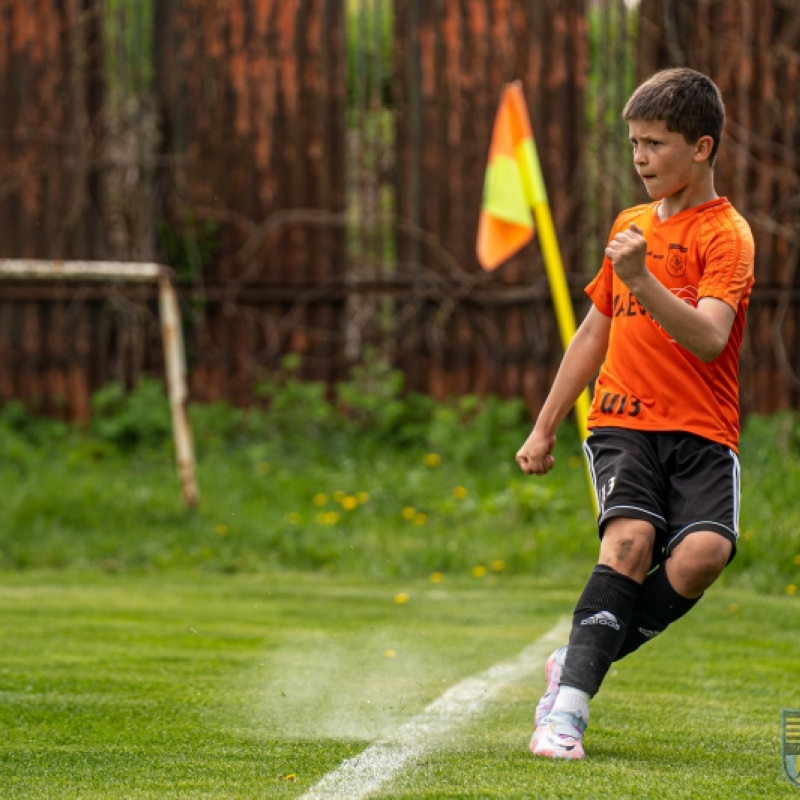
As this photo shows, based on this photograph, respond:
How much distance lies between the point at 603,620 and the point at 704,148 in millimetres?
1072

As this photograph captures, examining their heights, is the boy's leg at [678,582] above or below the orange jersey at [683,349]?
below

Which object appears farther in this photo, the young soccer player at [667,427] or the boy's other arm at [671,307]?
the young soccer player at [667,427]

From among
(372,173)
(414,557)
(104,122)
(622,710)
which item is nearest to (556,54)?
(372,173)

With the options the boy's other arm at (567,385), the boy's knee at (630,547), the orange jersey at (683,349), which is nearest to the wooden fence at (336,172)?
the boy's other arm at (567,385)

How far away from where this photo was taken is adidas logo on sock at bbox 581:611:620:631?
319 cm

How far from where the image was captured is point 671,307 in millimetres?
2963

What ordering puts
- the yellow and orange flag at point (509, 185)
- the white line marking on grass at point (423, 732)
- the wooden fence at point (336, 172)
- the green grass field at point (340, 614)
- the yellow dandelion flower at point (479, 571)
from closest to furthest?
1. the white line marking on grass at point (423, 732)
2. the green grass field at point (340, 614)
3. the yellow dandelion flower at point (479, 571)
4. the yellow and orange flag at point (509, 185)
5. the wooden fence at point (336, 172)

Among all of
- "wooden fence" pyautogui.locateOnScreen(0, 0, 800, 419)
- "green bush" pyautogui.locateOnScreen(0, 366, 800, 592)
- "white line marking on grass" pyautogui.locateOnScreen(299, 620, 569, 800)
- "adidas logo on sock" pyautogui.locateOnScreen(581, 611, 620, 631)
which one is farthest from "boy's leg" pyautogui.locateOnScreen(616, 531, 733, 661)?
"wooden fence" pyautogui.locateOnScreen(0, 0, 800, 419)

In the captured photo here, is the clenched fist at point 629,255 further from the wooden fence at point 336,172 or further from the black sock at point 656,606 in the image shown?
the wooden fence at point 336,172

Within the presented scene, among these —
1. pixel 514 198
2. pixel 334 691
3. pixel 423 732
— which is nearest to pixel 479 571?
pixel 514 198

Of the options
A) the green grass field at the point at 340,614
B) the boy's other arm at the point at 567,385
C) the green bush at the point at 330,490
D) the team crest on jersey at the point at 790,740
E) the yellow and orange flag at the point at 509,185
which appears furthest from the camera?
the yellow and orange flag at the point at 509,185

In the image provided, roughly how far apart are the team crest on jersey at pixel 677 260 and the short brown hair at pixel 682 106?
214 millimetres

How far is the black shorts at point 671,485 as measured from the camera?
3180mm

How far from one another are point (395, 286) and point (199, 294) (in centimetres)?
141
